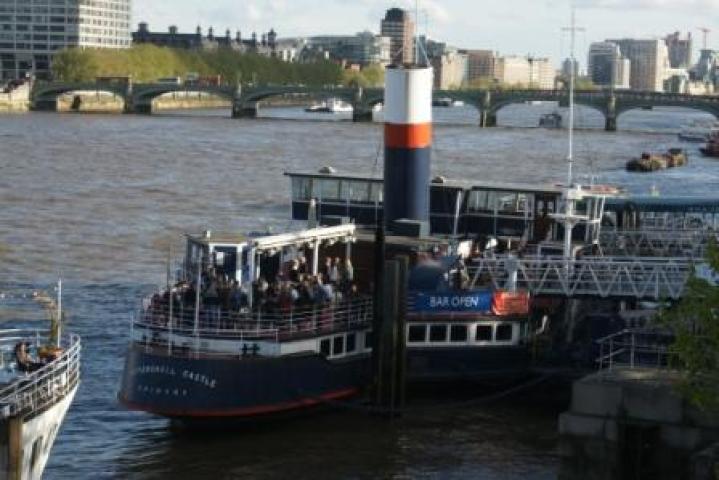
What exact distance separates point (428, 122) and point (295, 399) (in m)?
6.47

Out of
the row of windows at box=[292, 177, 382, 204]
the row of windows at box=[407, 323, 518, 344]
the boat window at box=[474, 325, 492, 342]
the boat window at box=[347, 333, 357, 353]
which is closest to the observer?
the boat window at box=[347, 333, 357, 353]

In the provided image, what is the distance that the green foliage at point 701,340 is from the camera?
13.0 m

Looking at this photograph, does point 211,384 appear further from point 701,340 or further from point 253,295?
point 701,340

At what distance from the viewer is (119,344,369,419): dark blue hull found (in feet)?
72.7

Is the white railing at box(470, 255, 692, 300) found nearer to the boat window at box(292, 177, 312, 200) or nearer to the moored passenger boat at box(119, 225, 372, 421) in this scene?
the moored passenger boat at box(119, 225, 372, 421)

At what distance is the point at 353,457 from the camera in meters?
22.3

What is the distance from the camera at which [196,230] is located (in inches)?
1868

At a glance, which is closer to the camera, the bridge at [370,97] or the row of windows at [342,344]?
the row of windows at [342,344]

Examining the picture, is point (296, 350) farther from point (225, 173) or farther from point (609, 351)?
point (225, 173)

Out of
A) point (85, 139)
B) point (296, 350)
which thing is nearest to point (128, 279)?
point (296, 350)

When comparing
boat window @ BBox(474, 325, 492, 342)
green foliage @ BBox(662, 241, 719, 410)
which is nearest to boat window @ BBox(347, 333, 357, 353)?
boat window @ BBox(474, 325, 492, 342)

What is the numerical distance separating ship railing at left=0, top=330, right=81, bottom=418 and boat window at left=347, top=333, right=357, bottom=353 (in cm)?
631

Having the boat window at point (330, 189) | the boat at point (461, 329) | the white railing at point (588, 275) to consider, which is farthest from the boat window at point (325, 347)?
the boat window at point (330, 189)

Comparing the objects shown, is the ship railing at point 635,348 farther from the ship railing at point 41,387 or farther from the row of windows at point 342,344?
the ship railing at point 41,387
